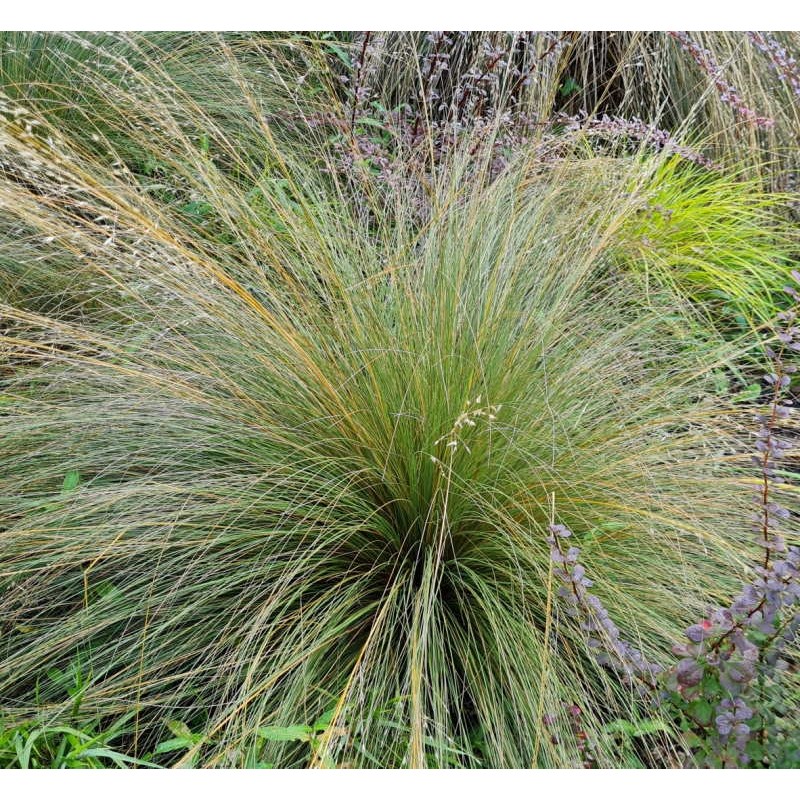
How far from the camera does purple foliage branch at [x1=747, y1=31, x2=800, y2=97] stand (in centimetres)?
317

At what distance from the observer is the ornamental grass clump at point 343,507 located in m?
Result: 1.57

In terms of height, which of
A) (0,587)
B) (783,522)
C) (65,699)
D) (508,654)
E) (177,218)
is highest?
(177,218)

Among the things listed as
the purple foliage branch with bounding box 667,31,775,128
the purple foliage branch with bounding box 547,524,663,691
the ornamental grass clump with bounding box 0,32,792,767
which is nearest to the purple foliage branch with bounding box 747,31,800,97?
the purple foliage branch with bounding box 667,31,775,128

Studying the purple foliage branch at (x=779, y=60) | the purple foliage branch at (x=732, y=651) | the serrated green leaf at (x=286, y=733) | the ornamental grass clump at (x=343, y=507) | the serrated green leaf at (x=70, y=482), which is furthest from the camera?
the purple foliage branch at (x=779, y=60)

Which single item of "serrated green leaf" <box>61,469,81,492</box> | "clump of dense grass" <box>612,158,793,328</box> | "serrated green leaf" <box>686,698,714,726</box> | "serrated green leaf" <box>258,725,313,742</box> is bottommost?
"serrated green leaf" <box>258,725,313,742</box>

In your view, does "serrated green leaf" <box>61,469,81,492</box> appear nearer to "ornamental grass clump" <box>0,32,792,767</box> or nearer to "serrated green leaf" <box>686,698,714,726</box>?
"ornamental grass clump" <box>0,32,792,767</box>

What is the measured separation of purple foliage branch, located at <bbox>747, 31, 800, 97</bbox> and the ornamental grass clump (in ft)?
5.68

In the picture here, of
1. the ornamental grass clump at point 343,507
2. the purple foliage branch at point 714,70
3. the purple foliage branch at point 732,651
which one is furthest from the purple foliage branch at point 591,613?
the purple foliage branch at point 714,70

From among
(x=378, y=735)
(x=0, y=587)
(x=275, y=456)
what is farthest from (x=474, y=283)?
(x=0, y=587)

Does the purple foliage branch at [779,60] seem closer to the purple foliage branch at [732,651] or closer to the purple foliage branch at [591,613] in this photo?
the purple foliage branch at [732,651]

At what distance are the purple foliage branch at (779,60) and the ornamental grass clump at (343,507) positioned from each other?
1732 mm

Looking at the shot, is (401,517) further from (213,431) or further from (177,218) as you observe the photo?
(177,218)

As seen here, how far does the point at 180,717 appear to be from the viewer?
1.67 meters

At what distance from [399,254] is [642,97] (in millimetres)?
2213
